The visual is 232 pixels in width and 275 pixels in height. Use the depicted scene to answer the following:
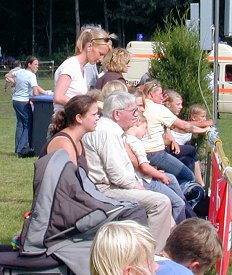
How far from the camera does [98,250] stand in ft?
10.7

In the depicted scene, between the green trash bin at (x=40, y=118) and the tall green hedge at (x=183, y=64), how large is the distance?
2.88m

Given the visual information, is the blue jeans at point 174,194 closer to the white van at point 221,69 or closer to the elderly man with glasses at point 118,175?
the elderly man with glasses at point 118,175

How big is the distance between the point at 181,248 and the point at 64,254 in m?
1.00

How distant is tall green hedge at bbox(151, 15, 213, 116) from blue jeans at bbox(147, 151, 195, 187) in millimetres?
3052

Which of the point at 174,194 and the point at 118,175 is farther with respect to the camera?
the point at 174,194

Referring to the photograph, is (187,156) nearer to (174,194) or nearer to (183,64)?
(174,194)

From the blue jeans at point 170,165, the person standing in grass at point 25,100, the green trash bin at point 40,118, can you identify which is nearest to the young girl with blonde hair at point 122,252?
the blue jeans at point 170,165

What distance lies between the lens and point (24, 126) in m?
14.5

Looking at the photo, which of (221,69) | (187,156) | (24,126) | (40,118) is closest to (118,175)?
(187,156)

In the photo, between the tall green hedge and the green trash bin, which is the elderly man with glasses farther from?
the green trash bin

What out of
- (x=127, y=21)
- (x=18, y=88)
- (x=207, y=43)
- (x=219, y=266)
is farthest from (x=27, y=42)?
(x=219, y=266)

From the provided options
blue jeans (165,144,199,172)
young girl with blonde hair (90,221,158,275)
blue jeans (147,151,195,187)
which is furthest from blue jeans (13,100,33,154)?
young girl with blonde hair (90,221,158,275)

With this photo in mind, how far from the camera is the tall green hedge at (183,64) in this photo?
11.3 m

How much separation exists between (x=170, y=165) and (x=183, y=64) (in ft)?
12.2
